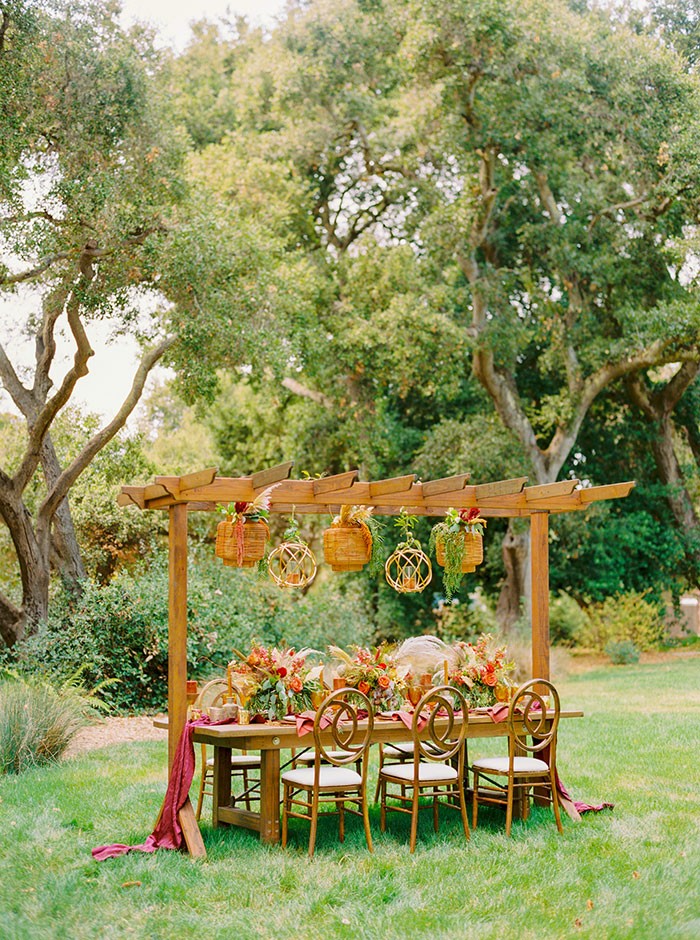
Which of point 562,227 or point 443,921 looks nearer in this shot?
point 443,921

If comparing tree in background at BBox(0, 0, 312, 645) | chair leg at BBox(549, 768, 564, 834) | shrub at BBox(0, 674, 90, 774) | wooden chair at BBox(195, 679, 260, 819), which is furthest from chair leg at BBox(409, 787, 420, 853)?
tree in background at BBox(0, 0, 312, 645)

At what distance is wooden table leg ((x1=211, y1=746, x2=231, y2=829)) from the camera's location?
7.20 metres

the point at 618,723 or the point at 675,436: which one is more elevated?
the point at 675,436

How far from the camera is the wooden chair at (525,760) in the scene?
7.05m

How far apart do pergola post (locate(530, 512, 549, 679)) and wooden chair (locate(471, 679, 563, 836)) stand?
0.40m

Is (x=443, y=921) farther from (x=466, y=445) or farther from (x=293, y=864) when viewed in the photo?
(x=466, y=445)

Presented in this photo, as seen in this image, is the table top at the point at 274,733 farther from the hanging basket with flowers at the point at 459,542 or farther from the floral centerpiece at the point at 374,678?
the hanging basket with flowers at the point at 459,542

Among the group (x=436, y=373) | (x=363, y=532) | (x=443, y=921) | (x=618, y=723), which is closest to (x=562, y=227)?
(x=436, y=373)

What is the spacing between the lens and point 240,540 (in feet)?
22.7

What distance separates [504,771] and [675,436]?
16.4m

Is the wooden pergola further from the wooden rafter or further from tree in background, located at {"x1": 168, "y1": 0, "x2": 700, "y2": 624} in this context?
tree in background, located at {"x1": 168, "y1": 0, "x2": 700, "y2": 624}

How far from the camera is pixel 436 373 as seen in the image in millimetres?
17406

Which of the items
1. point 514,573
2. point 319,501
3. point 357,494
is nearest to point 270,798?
point 319,501

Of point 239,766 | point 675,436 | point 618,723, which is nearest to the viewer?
point 239,766
